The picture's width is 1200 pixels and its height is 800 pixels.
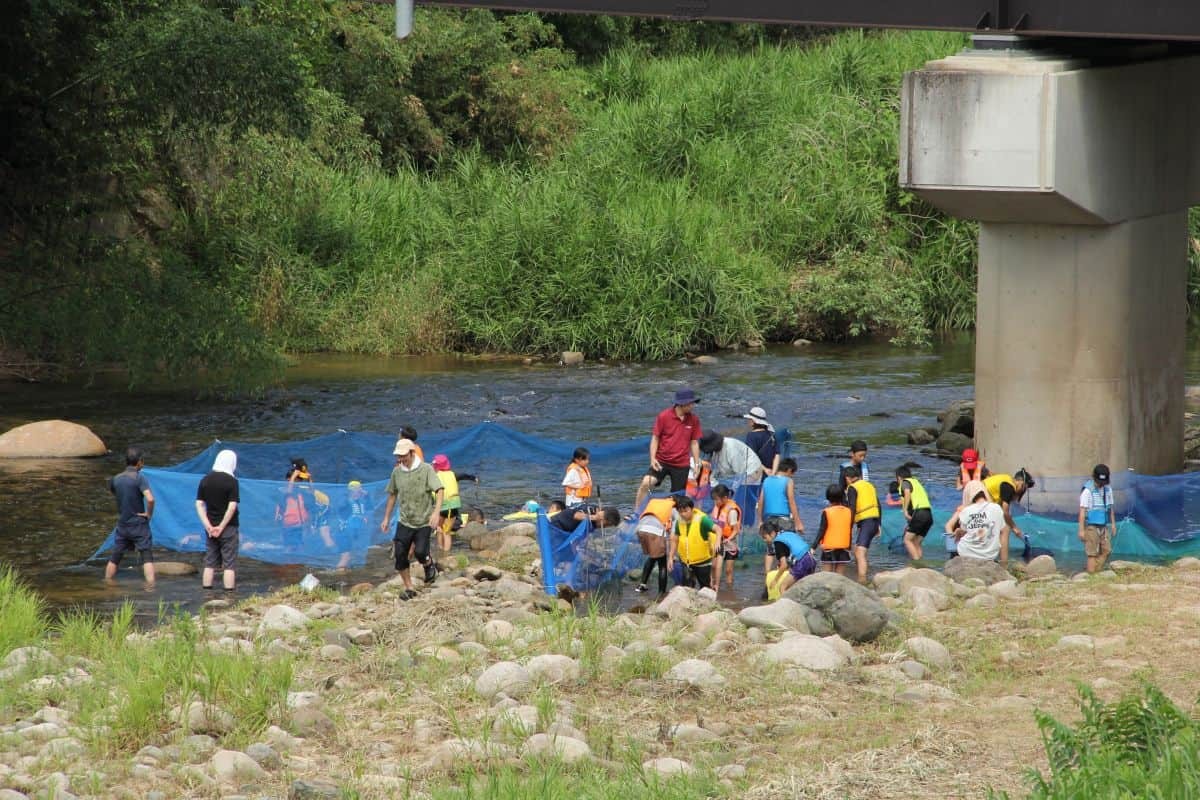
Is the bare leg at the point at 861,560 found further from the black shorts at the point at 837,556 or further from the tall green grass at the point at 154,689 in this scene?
the tall green grass at the point at 154,689

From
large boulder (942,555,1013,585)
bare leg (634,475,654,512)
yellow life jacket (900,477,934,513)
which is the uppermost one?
yellow life jacket (900,477,934,513)

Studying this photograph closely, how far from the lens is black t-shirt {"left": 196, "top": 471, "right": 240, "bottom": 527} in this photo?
15.9m

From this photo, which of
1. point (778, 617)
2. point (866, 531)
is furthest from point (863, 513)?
point (778, 617)

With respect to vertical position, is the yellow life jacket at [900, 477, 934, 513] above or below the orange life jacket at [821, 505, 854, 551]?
above

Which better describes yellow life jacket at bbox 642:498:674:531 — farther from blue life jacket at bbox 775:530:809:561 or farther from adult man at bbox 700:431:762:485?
adult man at bbox 700:431:762:485

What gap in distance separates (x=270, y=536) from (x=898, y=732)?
852 centimetres

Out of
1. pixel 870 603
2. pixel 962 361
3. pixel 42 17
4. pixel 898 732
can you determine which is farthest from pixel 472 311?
pixel 898 732

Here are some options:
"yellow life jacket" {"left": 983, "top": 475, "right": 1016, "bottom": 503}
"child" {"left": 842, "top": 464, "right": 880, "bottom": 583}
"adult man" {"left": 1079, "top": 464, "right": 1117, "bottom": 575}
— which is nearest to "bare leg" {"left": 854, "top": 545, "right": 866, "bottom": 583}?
"child" {"left": 842, "top": 464, "right": 880, "bottom": 583}

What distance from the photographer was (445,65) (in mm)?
39969

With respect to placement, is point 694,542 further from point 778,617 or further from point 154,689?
point 154,689

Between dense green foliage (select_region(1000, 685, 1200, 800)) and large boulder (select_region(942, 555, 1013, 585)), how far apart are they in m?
5.95

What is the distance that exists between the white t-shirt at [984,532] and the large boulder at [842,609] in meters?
3.08

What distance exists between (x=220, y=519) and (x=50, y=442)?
8.22 m

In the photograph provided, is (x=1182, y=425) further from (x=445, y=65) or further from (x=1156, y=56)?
(x=445, y=65)
